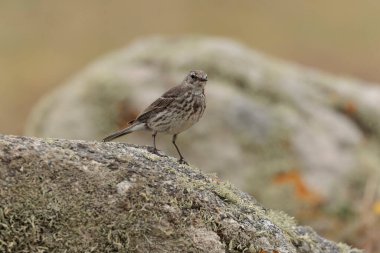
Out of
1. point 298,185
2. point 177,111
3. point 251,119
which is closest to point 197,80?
point 177,111

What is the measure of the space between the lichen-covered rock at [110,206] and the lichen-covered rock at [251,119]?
8198 millimetres

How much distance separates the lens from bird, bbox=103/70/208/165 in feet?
34.9

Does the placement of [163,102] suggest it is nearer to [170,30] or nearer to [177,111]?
[177,111]

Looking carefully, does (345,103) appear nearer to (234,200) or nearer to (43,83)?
(234,200)

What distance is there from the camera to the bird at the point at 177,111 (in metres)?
10.6

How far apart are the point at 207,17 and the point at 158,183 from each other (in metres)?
28.1

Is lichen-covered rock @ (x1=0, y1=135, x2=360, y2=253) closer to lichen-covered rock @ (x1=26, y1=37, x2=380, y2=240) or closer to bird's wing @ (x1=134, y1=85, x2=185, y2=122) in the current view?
bird's wing @ (x1=134, y1=85, x2=185, y2=122)

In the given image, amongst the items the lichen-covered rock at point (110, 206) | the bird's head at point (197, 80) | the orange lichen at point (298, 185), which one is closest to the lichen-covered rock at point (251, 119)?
the orange lichen at point (298, 185)

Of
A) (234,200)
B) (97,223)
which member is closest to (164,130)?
(234,200)

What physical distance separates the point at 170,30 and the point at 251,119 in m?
17.5

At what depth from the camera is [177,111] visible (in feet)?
35.2

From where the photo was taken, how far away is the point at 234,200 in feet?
24.1

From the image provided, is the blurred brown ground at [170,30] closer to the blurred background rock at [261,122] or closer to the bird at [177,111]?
the blurred background rock at [261,122]

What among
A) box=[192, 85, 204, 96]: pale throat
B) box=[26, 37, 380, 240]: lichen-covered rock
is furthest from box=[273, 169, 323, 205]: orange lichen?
box=[192, 85, 204, 96]: pale throat
